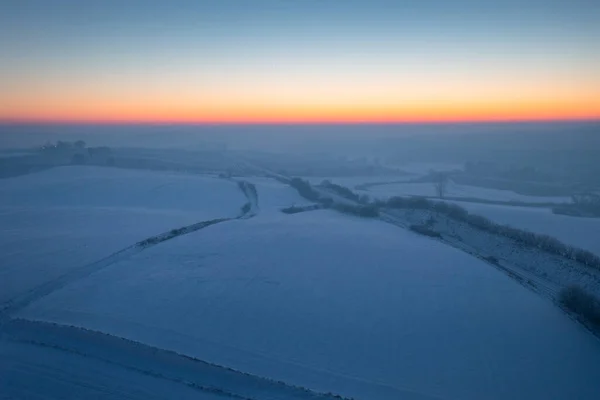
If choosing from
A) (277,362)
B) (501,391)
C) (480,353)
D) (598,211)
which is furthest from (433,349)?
(598,211)

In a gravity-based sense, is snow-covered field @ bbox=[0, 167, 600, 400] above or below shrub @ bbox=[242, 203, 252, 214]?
below

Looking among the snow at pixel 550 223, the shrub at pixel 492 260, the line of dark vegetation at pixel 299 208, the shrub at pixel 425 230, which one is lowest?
the shrub at pixel 492 260

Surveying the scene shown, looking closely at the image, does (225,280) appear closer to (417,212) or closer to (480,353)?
(480,353)

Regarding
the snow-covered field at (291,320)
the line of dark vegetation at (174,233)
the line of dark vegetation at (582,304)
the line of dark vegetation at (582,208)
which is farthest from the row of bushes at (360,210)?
the line of dark vegetation at (582,208)

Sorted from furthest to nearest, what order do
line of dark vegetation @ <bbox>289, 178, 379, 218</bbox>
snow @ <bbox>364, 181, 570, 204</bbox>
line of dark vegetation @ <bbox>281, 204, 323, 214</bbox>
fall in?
snow @ <bbox>364, 181, 570, 204</bbox>
line of dark vegetation @ <bbox>281, 204, 323, 214</bbox>
line of dark vegetation @ <bbox>289, 178, 379, 218</bbox>

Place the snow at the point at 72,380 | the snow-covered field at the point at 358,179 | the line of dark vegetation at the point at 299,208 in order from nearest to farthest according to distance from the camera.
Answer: the snow at the point at 72,380, the line of dark vegetation at the point at 299,208, the snow-covered field at the point at 358,179

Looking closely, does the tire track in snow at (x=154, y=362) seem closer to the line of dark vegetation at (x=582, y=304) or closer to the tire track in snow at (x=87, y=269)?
the tire track in snow at (x=87, y=269)

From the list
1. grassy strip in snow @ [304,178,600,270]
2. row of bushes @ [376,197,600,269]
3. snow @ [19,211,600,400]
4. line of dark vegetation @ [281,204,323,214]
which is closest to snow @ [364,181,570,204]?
grassy strip in snow @ [304,178,600,270]

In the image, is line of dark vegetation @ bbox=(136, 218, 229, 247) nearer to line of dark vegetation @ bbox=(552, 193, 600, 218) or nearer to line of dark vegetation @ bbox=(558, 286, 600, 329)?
line of dark vegetation @ bbox=(558, 286, 600, 329)
